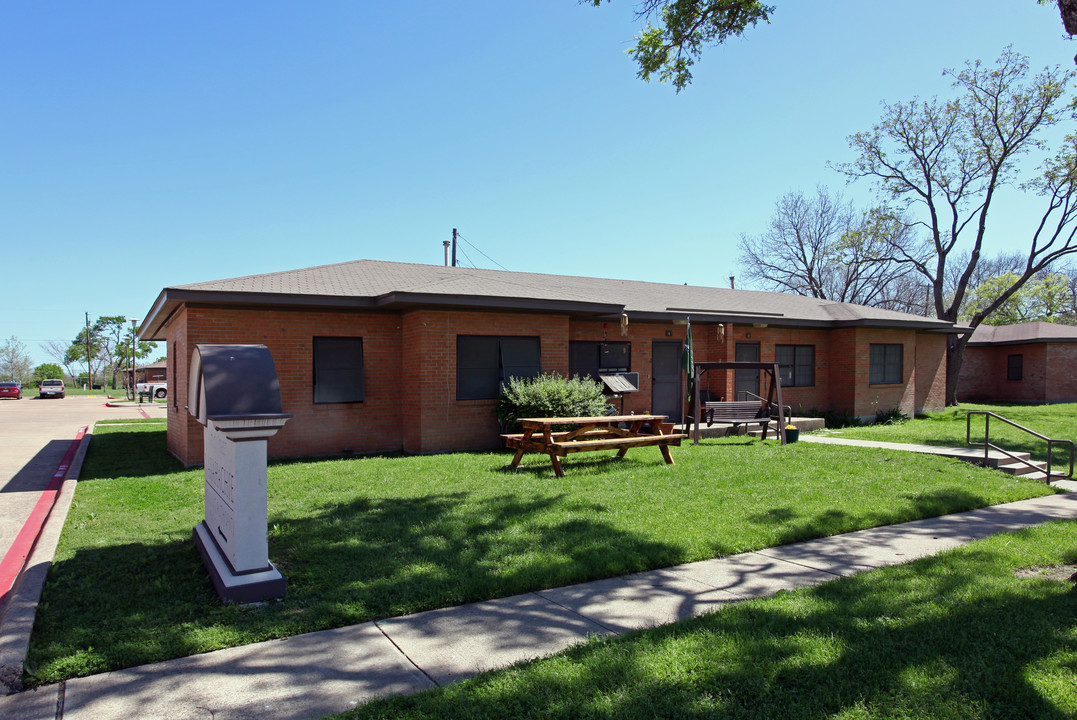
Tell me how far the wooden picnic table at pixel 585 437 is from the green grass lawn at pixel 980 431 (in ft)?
21.8

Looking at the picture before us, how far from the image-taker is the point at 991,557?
568 cm

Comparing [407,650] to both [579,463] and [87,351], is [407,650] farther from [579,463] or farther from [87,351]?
[87,351]

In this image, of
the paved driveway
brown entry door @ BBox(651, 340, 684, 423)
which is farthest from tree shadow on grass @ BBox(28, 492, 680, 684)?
brown entry door @ BBox(651, 340, 684, 423)

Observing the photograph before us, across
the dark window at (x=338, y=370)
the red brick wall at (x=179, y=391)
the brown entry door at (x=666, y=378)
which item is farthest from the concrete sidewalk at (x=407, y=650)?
the brown entry door at (x=666, y=378)

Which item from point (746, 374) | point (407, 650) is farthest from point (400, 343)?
point (746, 374)

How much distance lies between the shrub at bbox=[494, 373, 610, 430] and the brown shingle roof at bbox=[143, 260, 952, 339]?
1.59 metres

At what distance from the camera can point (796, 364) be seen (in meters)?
18.8

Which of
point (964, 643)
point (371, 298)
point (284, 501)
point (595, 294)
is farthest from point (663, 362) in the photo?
point (964, 643)

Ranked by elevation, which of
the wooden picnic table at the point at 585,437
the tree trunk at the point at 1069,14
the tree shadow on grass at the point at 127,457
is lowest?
the tree shadow on grass at the point at 127,457

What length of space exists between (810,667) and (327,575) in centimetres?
350

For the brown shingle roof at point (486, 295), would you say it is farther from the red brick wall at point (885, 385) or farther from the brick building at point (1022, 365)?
the brick building at point (1022, 365)

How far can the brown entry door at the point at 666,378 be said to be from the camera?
15977mm

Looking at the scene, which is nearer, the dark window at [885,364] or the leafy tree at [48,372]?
the dark window at [885,364]

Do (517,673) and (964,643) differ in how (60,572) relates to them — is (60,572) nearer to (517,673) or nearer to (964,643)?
(517,673)
